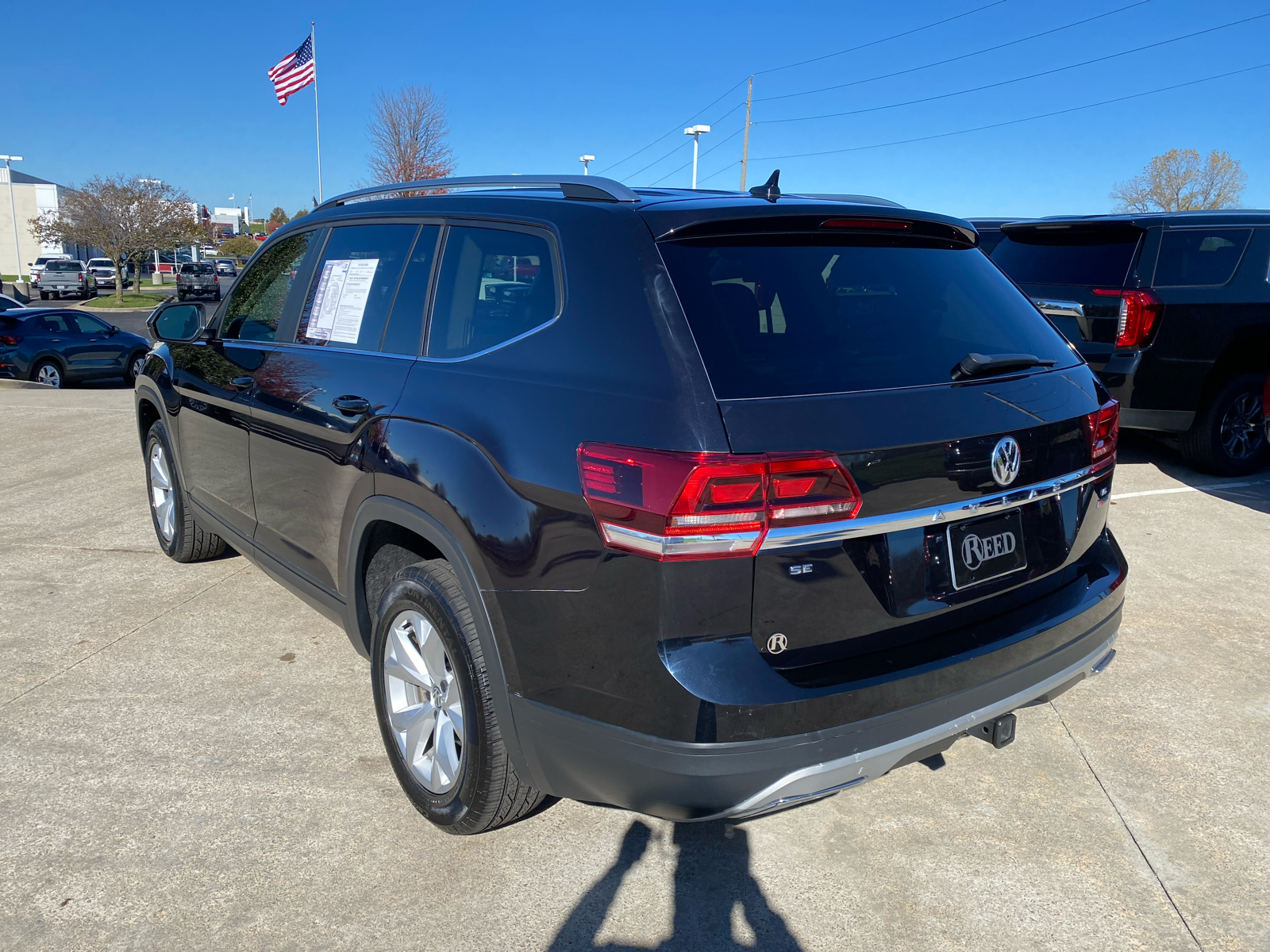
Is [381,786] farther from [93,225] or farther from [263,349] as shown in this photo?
[93,225]

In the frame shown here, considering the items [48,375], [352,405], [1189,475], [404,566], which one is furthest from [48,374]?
[1189,475]

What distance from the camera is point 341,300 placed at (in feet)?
11.4

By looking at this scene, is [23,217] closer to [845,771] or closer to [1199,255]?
[1199,255]

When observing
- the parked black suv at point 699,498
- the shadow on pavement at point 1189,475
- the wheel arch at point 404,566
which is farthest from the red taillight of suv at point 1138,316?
the wheel arch at point 404,566

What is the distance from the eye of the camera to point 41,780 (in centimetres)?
310

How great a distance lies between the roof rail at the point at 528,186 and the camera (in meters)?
2.65

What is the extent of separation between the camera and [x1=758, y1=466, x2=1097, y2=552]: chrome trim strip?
2.08 meters

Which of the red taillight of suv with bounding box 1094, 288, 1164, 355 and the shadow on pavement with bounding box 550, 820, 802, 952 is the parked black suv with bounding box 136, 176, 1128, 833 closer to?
the shadow on pavement with bounding box 550, 820, 802, 952

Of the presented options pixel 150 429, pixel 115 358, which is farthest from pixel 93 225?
pixel 150 429

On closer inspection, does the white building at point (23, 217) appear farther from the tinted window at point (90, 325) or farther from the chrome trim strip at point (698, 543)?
the chrome trim strip at point (698, 543)

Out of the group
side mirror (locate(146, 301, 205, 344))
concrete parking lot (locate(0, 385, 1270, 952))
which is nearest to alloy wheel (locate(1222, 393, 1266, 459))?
concrete parking lot (locate(0, 385, 1270, 952))

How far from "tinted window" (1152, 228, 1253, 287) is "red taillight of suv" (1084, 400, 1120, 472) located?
474 cm

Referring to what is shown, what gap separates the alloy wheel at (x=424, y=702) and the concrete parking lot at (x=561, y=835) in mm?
207

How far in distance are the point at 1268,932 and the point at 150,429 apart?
5.38 meters
